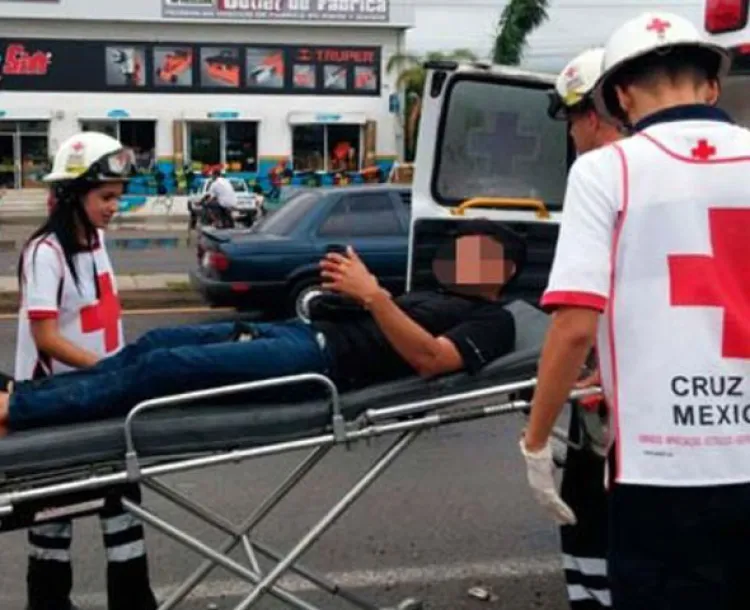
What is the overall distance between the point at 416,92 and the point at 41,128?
42.3 ft

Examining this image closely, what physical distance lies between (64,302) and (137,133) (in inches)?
1623

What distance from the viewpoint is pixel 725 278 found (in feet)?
8.10

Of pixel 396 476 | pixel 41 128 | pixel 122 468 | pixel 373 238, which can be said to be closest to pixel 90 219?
pixel 122 468

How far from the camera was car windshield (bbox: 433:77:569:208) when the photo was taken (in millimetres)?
5941

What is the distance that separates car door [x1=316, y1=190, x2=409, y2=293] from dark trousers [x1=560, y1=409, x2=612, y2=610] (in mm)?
7937

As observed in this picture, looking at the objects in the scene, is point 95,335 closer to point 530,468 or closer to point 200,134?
point 530,468

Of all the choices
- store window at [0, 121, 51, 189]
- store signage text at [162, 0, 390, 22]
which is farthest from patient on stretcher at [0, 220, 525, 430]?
store signage text at [162, 0, 390, 22]

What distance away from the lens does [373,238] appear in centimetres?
1224

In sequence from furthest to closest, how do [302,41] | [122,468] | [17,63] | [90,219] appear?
[302,41] → [17,63] → [90,219] → [122,468]

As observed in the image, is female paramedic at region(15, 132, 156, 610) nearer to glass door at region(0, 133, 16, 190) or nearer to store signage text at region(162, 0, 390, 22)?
glass door at region(0, 133, 16, 190)

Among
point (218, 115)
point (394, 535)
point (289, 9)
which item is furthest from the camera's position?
point (289, 9)

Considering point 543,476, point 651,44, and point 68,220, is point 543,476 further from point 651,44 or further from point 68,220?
point 68,220

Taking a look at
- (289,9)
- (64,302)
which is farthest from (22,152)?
(64,302)

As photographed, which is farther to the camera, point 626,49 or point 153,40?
point 153,40
